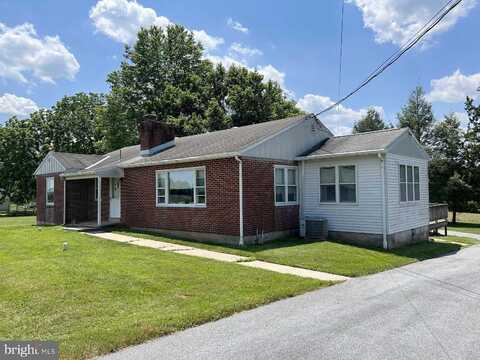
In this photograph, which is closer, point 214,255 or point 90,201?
point 214,255

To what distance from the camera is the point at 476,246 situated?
53.2ft

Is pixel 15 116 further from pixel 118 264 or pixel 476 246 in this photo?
pixel 476 246

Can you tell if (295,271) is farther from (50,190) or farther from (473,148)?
(473,148)

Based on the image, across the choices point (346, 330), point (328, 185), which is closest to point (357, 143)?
point (328, 185)

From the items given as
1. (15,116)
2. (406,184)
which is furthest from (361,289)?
(15,116)

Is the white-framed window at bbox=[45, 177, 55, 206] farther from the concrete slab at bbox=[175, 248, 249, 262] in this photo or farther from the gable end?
the concrete slab at bbox=[175, 248, 249, 262]

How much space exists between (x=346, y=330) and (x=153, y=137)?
15.4m

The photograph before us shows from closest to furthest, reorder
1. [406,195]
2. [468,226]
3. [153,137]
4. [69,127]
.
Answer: [406,195]
[153,137]
[468,226]
[69,127]

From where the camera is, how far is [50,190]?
72.0 ft

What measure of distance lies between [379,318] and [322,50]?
472 inches

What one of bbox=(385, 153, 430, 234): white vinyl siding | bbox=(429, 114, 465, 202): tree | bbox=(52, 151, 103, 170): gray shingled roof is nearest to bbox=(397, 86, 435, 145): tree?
bbox=(429, 114, 465, 202): tree

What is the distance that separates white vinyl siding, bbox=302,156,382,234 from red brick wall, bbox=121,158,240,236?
11.6ft

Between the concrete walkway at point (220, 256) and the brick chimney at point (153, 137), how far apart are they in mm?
4913

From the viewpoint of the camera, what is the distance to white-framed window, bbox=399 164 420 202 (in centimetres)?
1457
